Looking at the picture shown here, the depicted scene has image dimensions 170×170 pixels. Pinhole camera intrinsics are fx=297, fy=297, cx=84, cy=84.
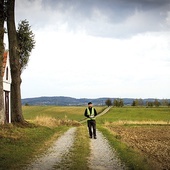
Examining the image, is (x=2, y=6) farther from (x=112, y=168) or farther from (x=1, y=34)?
(x=112, y=168)

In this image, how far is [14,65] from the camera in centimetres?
2244

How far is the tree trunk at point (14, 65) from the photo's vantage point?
72.4 ft

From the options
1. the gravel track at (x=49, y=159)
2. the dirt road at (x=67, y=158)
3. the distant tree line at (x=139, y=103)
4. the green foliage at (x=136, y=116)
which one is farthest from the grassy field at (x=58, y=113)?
the distant tree line at (x=139, y=103)

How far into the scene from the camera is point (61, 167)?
8828mm

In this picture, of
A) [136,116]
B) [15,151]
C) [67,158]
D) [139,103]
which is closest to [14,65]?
[15,151]

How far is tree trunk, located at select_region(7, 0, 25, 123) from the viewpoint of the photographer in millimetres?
22053

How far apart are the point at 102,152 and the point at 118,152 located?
0.67 meters

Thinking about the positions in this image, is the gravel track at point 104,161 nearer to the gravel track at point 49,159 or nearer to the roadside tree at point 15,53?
the gravel track at point 49,159

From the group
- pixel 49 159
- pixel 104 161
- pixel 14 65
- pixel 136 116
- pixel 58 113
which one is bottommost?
pixel 136 116

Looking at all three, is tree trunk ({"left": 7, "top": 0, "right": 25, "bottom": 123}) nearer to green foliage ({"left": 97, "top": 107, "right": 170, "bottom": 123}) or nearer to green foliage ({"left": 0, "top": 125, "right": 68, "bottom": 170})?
green foliage ({"left": 0, "top": 125, "right": 68, "bottom": 170})

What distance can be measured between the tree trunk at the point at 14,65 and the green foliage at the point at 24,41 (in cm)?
188

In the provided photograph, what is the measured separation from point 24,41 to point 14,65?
124 inches

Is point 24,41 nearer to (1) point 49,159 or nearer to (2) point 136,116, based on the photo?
(1) point 49,159

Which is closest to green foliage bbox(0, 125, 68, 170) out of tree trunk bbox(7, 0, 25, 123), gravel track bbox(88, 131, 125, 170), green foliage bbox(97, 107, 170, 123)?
gravel track bbox(88, 131, 125, 170)
